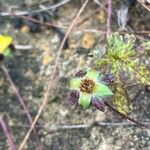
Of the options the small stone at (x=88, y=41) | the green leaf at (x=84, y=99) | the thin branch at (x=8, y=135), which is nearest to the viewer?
the green leaf at (x=84, y=99)

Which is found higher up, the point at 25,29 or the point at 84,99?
the point at 25,29

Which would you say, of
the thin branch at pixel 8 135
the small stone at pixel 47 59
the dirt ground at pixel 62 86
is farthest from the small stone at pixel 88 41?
the thin branch at pixel 8 135

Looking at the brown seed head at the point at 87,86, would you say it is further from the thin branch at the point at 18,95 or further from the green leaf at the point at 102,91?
the thin branch at the point at 18,95

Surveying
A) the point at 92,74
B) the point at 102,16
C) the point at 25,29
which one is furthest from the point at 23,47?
the point at 92,74

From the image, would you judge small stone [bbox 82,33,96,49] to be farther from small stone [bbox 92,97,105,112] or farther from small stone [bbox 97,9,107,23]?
small stone [bbox 92,97,105,112]

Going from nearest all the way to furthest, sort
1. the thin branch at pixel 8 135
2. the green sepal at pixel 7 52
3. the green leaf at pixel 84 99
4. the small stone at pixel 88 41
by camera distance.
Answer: the green leaf at pixel 84 99 → the thin branch at pixel 8 135 → the green sepal at pixel 7 52 → the small stone at pixel 88 41

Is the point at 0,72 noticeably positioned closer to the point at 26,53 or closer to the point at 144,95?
the point at 26,53

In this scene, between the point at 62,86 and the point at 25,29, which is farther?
the point at 25,29

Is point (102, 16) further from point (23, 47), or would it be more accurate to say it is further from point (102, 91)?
point (102, 91)

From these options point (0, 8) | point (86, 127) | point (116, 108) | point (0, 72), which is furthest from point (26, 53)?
point (116, 108)
